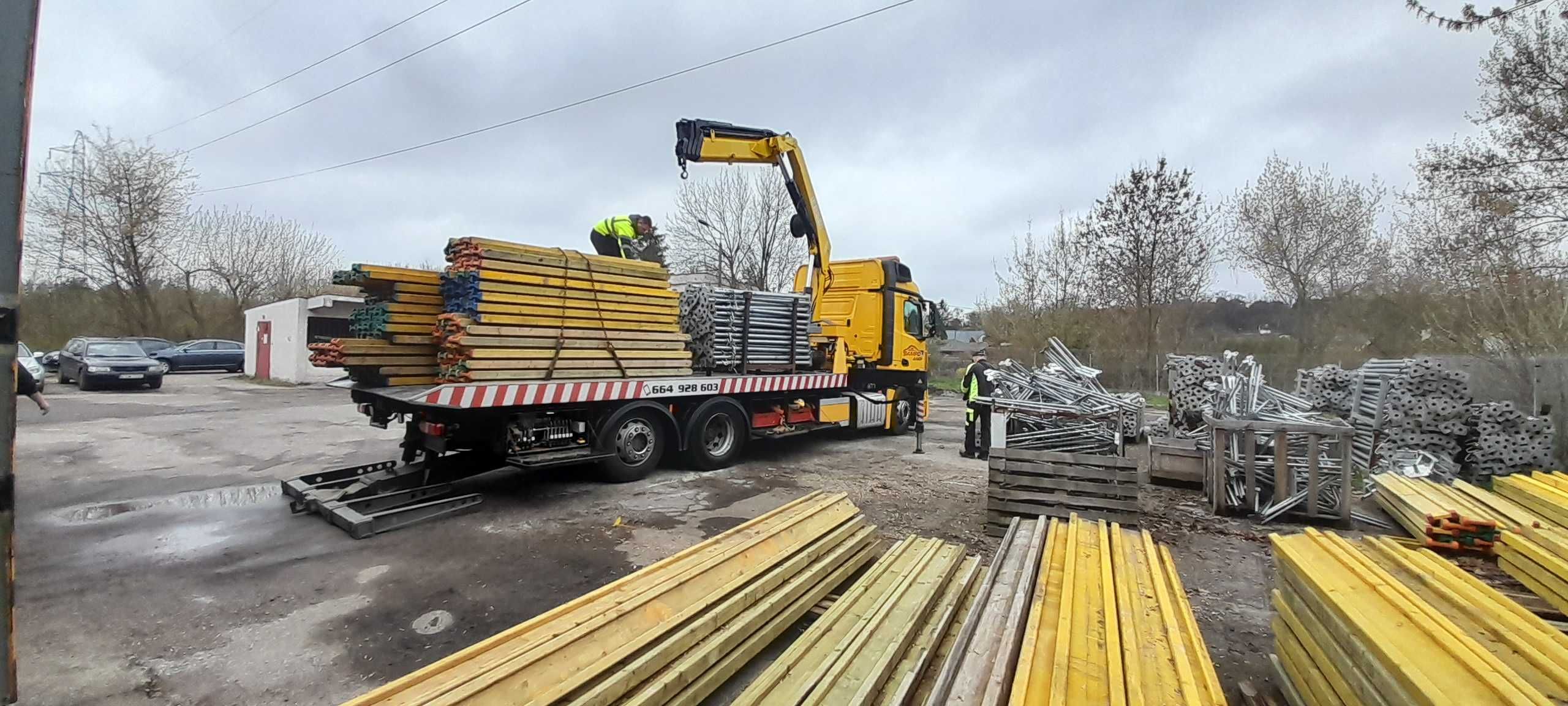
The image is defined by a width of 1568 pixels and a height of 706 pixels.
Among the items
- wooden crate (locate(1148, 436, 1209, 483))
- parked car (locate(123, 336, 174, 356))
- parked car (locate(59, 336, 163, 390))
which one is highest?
parked car (locate(123, 336, 174, 356))

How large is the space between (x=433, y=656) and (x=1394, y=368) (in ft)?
44.1

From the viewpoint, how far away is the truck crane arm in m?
9.14

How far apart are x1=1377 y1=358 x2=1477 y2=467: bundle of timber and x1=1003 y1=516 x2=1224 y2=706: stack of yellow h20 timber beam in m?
7.33

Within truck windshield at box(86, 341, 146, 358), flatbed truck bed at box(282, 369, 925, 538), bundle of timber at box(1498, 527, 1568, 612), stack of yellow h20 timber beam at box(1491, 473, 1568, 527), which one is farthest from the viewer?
truck windshield at box(86, 341, 146, 358)

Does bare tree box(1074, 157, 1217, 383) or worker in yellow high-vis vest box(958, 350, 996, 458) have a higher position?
bare tree box(1074, 157, 1217, 383)

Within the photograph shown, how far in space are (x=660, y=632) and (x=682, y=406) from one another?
550 centimetres

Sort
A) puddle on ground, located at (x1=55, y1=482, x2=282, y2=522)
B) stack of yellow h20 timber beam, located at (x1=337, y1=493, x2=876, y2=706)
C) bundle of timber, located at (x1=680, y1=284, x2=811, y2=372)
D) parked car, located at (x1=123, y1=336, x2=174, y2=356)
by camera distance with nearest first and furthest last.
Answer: stack of yellow h20 timber beam, located at (x1=337, y1=493, x2=876, y2=706) → puddle on ground, located at (x1=55, y1=482, x2=282, y2=522) → bundle of timber, located at (x1=680, y1=284, x2=811, y2=372) → parked car, located at (x1=123, y1=336, x2=174, y2=356)

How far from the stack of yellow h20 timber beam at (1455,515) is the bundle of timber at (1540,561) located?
1.73 ft

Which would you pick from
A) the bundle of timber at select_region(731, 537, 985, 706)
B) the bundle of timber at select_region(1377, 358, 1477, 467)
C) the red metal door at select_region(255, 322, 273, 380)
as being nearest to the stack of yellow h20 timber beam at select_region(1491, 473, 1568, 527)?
the bundle of timber at select_region(1377, 358, 1477, 467)

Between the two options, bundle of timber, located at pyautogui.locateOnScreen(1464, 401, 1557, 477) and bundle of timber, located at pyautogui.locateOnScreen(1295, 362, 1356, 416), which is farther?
bundle of timber, located at pyautogui.locateOnScreen(1295, 362, 1356, 416)

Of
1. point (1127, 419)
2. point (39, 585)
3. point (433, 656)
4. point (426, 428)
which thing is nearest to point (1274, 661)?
point (433, 656)

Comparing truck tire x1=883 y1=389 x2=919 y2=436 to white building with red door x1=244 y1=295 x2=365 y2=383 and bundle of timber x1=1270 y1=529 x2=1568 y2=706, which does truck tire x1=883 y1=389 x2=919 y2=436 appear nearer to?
bundle of timber x1=1270 y1=529 x2=1568 y2=706

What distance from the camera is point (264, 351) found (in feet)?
77.4

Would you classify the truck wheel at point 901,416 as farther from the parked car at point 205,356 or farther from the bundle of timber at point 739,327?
the parked car at point 205,356
